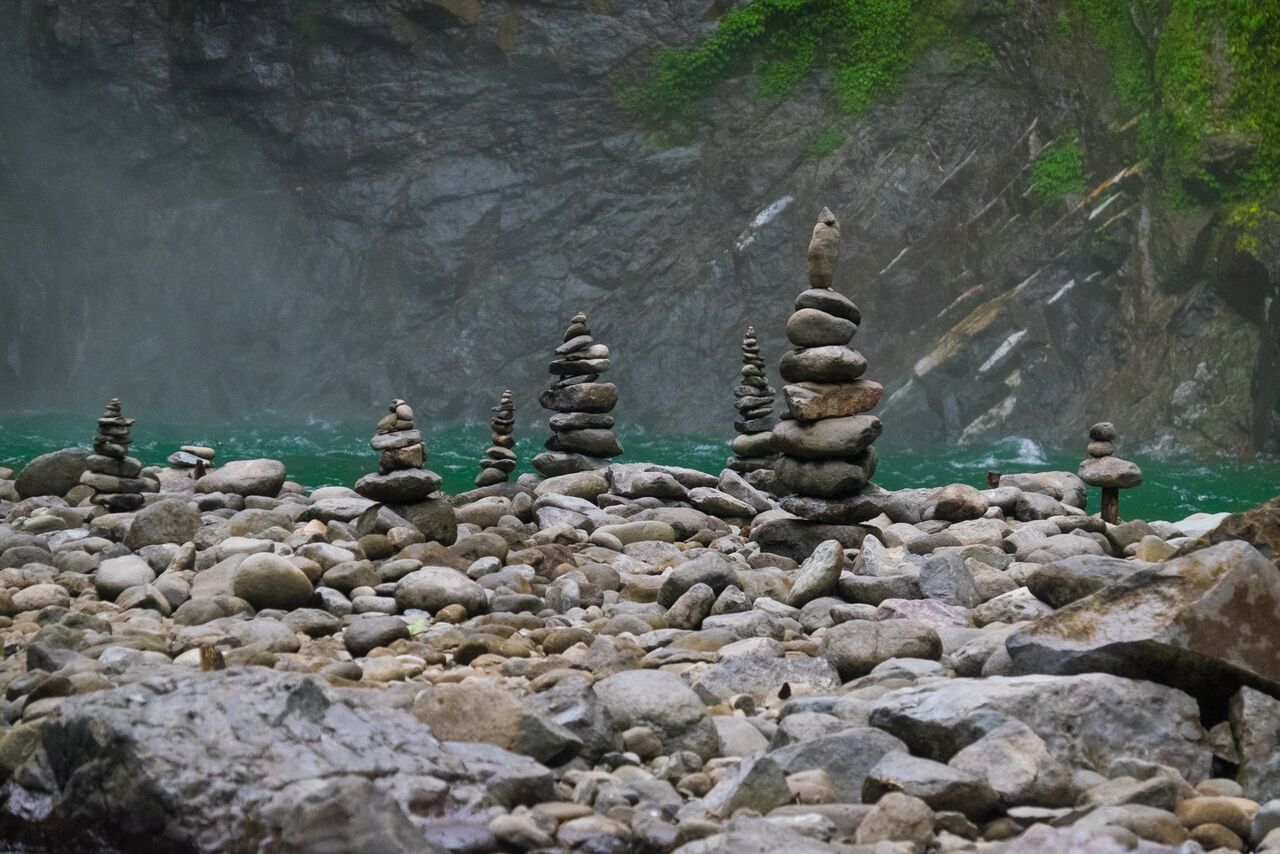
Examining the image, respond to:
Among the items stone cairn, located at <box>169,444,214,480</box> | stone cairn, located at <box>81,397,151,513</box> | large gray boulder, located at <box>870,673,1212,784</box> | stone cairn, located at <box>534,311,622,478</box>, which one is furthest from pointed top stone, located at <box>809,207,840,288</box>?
stone cairn, located at <box>169,444,214,480</box>

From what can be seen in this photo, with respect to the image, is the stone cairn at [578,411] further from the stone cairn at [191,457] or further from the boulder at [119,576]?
the boulder at [119,576]

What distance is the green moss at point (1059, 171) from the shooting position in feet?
124

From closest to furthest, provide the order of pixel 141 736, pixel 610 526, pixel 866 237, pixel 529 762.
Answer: pixel 141 736 → pixel 529 762 → pixel 610 526 → pixel 866 237

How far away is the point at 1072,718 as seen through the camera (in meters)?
4.66

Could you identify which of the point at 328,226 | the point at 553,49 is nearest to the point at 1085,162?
the point at 553,49

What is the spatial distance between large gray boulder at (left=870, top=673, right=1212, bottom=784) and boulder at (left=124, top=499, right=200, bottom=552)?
645cm

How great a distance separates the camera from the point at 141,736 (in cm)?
392

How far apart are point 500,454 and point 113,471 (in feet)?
15.4

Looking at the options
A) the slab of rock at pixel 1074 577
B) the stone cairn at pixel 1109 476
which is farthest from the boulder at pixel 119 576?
the stone cairn at pixel 1109 476

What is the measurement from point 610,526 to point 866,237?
3373 centimetres

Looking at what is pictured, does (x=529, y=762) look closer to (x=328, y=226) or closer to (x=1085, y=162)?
(x=1085, y=162)

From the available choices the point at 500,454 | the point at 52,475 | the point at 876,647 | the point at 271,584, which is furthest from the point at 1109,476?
the point at 52,475

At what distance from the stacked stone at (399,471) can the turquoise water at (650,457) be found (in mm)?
10966

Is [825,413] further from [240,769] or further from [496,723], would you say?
[240,769]
